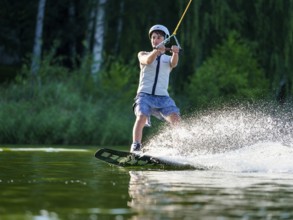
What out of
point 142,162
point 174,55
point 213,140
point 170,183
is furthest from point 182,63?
point 170,183

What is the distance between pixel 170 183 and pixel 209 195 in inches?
46.3

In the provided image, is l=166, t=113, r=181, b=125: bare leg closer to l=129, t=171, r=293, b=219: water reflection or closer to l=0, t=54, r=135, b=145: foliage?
l=129, t=171, r=293, b=219: water reflection

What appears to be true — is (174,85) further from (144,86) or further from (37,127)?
(144,86)

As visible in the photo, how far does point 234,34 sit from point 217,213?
746 inches

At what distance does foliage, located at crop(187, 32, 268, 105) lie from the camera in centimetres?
2431

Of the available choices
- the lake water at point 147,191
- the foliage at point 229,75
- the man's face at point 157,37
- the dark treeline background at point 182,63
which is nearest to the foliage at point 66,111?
the dark treeline background at point 182,63

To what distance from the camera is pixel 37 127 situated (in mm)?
19609

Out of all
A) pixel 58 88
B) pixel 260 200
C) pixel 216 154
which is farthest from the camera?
pixel 58 88

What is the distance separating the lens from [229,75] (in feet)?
81.9

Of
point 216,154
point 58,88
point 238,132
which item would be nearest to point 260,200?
point 216,154

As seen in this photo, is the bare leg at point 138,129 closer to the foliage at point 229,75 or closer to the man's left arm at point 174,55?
the man's left arm at point 174,55

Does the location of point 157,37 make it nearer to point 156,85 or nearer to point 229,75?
point 156,85

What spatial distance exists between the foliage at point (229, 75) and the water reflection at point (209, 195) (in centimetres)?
1400

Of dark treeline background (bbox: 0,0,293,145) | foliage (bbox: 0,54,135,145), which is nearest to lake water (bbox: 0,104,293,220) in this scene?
foliage (bbox: 0,54,135,145)
